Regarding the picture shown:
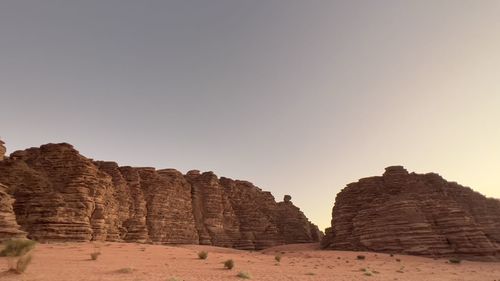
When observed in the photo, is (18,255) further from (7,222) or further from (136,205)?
(136,205)

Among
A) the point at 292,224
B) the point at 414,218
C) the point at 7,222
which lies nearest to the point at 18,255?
the point at 7,222

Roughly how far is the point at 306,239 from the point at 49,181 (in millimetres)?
49710

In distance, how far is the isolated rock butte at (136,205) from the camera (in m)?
31.5

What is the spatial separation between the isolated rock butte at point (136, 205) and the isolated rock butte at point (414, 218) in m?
15.5

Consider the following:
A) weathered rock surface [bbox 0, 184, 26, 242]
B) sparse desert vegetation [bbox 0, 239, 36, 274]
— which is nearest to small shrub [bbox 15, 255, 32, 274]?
sparse desert vegetation [bbox 0, 239, 36, 274]

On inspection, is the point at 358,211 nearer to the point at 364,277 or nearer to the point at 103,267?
the point at 364,277

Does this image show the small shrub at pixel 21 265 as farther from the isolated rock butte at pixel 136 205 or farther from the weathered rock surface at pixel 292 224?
the weathered rock surface at pixel 292 224

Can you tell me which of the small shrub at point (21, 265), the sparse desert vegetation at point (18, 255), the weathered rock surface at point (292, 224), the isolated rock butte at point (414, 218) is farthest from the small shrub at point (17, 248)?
the weathered rock surface at point (292, 224)

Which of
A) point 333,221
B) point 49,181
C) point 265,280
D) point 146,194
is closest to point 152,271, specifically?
point 265,280

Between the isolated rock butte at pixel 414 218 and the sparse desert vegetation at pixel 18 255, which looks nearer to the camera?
the sparse desert vegetation at pixel 18 255

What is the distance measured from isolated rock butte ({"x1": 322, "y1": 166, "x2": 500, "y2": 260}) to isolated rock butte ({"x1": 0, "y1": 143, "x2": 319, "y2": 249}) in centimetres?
1549

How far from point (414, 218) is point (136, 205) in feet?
120

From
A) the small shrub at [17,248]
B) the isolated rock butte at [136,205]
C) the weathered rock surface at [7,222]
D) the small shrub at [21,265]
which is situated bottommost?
the small shrub at [21,265]

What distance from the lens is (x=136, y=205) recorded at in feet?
162
